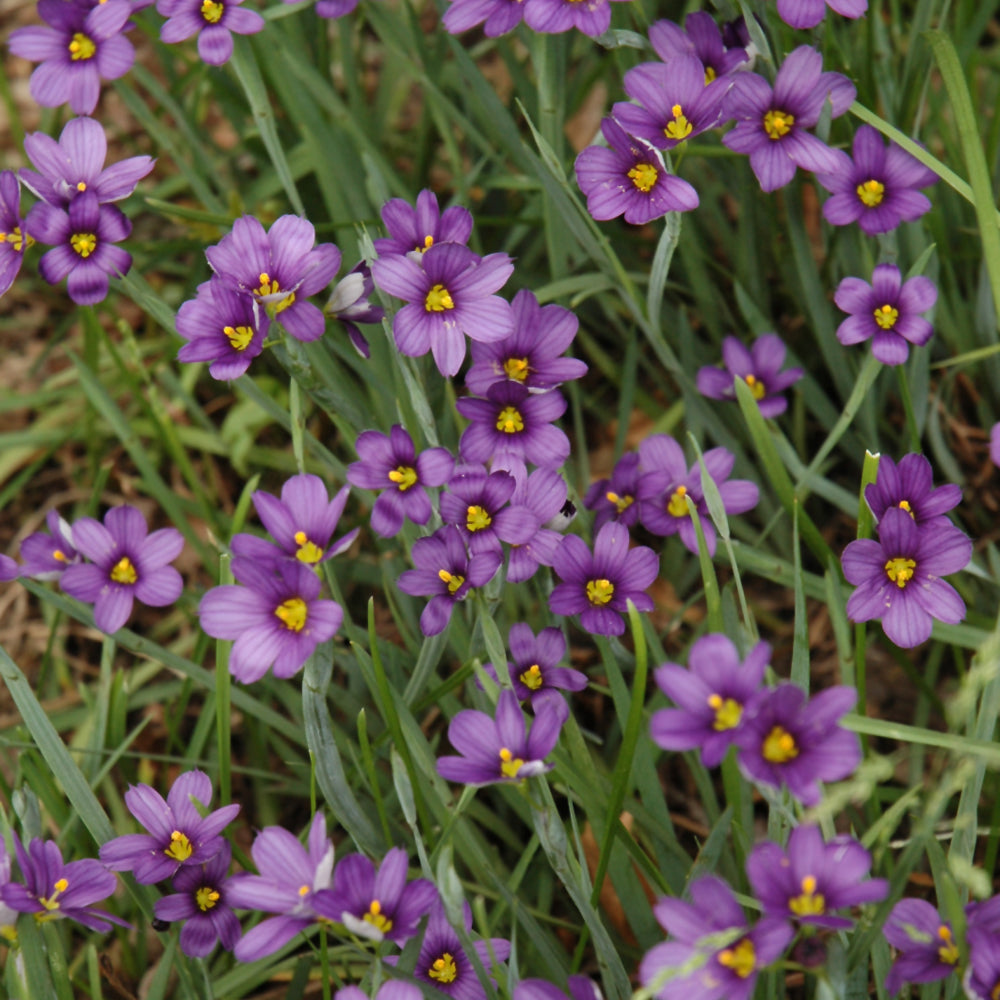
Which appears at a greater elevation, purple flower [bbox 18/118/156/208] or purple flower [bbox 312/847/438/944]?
purple flower [bbox 18/118/156/208]

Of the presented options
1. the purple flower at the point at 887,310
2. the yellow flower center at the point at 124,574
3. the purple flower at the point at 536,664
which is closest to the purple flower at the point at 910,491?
the purple flower at the point at 887,310

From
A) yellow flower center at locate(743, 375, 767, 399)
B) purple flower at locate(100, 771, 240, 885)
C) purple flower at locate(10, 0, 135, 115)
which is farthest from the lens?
yellow flower center at locate(743, 375, 767, 399)

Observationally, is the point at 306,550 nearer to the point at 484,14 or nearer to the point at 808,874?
the point at 808,874

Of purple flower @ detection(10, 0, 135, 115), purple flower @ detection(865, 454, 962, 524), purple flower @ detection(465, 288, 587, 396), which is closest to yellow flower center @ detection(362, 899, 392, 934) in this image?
purple flower @ detection(465, 288, 587, 396)

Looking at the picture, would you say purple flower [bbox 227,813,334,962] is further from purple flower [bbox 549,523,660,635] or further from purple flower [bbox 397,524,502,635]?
purple flower [bbox 549,523,660,635]

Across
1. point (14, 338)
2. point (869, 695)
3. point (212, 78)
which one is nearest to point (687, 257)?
point (869, 695)

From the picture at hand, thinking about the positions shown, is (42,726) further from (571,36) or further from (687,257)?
(571,36)
